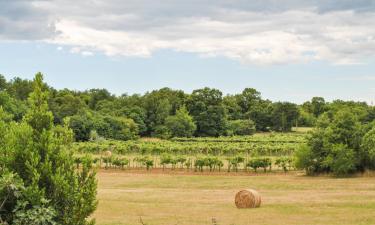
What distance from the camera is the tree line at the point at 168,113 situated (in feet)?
368

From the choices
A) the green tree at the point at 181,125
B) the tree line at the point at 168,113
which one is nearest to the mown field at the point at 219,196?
the tree line at the point at 168,113

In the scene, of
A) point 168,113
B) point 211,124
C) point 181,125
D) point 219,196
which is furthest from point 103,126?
point 219,196

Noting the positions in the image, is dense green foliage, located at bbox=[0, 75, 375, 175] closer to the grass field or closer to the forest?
the forest

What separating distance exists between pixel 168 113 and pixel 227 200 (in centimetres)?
9738

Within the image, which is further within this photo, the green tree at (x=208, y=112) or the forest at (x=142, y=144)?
the green tree at (x=208, y=112)

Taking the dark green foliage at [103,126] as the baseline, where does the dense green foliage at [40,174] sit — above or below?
below

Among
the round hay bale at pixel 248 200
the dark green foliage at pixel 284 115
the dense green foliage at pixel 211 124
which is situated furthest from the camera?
the dark green foliage at pixel 284 115

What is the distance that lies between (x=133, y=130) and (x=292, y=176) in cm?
6872

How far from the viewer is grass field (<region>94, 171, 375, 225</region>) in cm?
2713

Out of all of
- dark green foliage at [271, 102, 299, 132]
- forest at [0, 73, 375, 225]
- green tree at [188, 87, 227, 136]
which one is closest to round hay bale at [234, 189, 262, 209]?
forest at [0, 73, 375, 225]

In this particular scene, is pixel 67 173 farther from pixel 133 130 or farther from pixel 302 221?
pixel 133 130

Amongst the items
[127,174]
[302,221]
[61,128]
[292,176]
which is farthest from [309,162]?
[61,128]

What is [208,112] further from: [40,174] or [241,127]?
[40,174]

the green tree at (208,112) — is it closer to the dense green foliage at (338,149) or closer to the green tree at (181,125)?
the green tree at (181,125)
